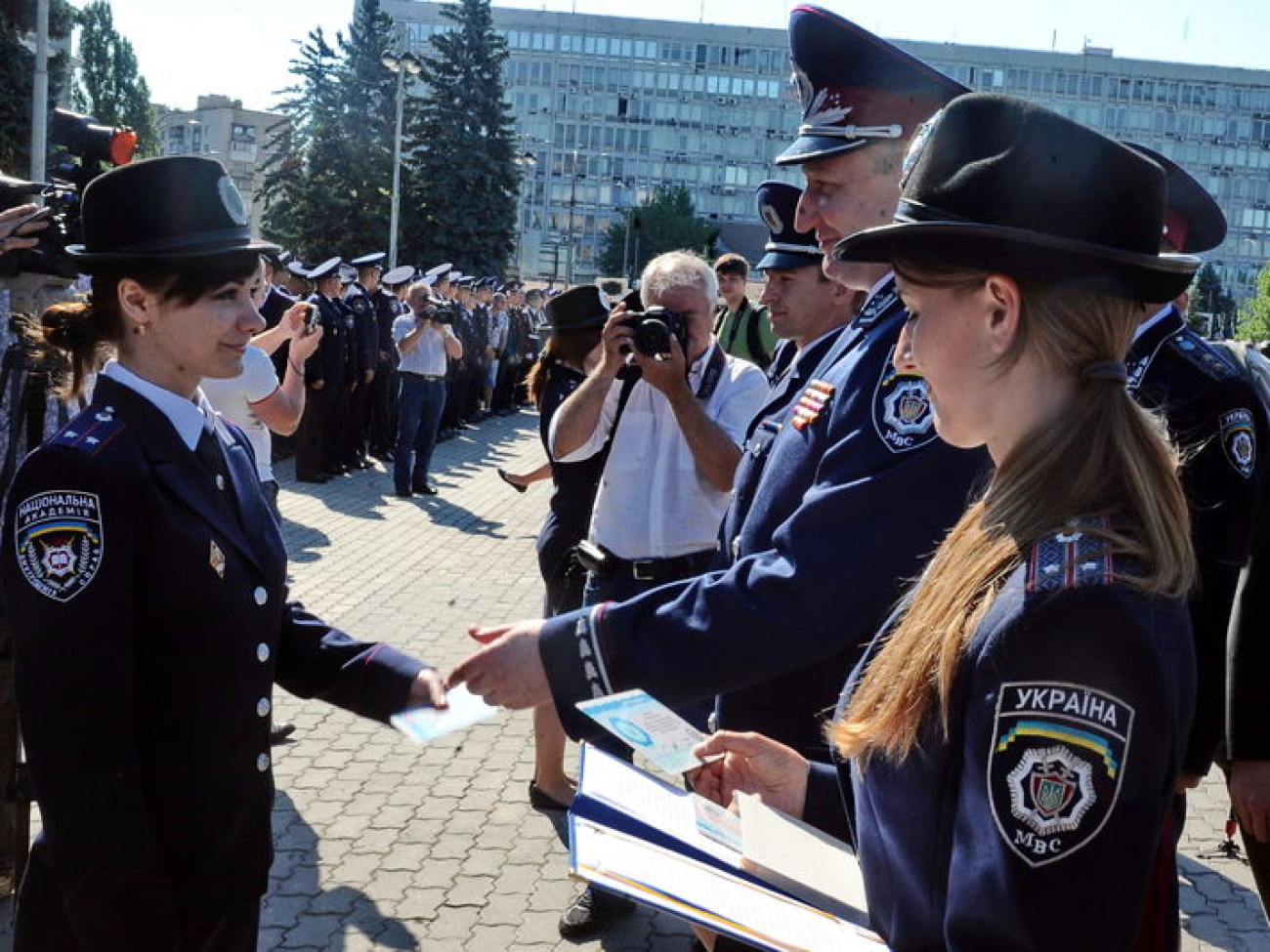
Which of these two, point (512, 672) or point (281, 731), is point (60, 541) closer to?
point (512, 672)

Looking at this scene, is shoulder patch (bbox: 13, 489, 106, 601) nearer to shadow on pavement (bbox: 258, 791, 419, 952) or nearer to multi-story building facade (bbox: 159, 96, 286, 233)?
shadow on pavement (bbox: 258, 791, 419, 952)

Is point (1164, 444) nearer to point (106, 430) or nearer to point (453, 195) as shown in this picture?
point (106, 430)

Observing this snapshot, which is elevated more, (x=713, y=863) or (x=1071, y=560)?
(x=1071, y=560)

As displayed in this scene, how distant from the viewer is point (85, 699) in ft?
7.20

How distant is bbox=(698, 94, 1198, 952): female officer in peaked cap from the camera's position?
1.35 meters

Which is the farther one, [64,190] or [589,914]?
[589,914]

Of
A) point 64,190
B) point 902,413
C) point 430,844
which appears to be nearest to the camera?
point 902,413

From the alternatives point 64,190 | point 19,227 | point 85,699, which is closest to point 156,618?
point 85,699

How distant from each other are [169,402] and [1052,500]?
5.75 ft

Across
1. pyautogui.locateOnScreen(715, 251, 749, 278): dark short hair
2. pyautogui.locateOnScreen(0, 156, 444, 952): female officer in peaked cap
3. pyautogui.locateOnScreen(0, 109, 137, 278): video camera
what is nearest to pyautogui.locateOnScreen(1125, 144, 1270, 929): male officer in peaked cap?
pyautogui.locateOnScreen(0, 156, 444, 952): female officer in peaked cap

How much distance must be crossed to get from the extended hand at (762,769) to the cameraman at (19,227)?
2.69m

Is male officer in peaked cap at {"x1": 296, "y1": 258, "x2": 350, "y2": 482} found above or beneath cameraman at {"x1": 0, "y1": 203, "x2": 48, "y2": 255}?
beneath

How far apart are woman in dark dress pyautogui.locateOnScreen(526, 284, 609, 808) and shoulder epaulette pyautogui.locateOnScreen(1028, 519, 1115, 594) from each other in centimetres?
355

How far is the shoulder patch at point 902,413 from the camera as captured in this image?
7.53 feet
